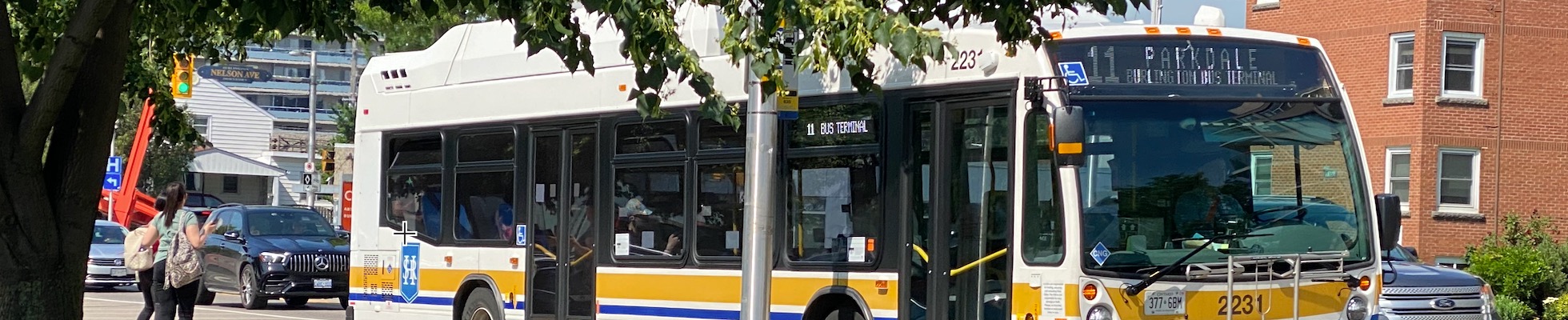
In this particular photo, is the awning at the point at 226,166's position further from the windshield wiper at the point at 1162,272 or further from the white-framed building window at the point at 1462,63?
the windshield wiper at the point at 1162,272

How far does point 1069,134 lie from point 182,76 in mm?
8149

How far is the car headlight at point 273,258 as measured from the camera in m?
22.8

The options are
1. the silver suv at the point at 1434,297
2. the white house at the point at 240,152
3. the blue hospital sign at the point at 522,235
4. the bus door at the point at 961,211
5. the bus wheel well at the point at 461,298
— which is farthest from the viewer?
the white house at the point at 240,152

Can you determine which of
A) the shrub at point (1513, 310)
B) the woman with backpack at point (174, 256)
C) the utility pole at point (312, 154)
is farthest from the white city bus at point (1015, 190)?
the utility pole at point (312, 154)

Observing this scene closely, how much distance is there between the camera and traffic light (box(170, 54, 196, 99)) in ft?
42.0

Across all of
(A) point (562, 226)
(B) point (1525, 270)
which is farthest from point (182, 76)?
(B) point (1525, 270)

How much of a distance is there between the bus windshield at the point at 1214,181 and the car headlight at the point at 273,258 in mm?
15022

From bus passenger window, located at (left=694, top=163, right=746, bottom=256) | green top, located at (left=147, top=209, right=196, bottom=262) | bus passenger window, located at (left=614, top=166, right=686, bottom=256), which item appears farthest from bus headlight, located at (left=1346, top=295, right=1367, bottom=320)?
green top, located at (left=147, top=209, right=196, bottom=262)

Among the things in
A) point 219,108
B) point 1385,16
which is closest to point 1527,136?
point 1385,16

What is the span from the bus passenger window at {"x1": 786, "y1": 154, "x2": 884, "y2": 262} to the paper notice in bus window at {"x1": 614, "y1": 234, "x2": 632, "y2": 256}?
5.79 ft

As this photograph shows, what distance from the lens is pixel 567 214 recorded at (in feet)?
44.9

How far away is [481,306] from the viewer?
1454 cm

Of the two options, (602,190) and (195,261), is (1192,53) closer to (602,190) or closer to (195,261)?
(602,190)

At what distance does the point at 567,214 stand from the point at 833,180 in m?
2.94
